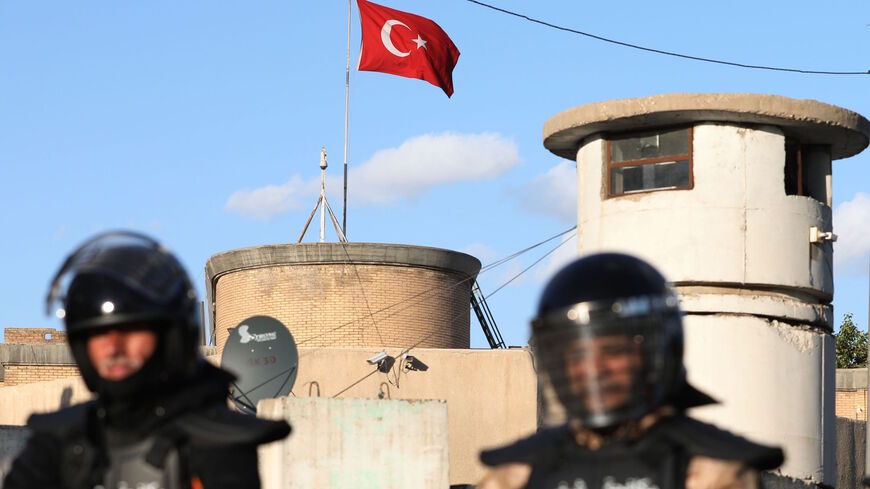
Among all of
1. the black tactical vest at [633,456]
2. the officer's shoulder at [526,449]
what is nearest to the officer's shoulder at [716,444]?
the black tactical vest at [633,456]

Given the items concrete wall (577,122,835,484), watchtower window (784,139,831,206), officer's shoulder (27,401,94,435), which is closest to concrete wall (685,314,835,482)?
concrete wall (577,122,835,484)

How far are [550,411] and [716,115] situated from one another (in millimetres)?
17189

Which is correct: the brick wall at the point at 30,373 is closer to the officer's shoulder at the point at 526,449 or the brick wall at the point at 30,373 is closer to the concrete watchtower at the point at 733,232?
the concrete watchtower at the point at 733,232

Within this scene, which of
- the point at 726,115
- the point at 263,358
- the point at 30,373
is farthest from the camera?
the point at 30,373

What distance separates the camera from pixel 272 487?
18625 millimetres

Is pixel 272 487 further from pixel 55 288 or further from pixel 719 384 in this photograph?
pixel 55 288

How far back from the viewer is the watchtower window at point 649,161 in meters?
21.5

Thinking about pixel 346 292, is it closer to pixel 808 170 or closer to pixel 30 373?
pixel 30 373

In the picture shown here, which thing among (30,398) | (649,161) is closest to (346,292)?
(30,398)

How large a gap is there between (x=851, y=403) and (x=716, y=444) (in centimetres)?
3842

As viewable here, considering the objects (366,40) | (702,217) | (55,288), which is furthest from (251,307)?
(55,288)

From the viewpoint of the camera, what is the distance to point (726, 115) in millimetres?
21297

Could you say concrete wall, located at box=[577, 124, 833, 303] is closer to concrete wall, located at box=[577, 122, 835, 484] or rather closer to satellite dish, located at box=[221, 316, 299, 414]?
concrete wall, located at box=[577, 122, 835, 484]

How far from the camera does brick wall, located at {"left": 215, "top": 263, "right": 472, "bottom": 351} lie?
124 feet
